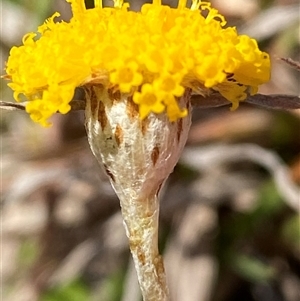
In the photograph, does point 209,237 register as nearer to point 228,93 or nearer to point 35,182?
point 35,182

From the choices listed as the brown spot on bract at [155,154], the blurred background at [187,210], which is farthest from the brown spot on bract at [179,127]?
the blurred background at [187,210]

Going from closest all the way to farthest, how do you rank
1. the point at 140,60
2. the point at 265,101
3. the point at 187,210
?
the point at 140,60, the point at 265,101, the point at 187,210

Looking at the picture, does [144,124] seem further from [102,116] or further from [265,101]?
[265,101]

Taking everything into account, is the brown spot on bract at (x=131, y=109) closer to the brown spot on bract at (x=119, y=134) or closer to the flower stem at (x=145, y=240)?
the brown spot on bract at (x=119, y=134)

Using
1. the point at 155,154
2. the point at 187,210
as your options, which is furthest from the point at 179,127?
the point at 187,210

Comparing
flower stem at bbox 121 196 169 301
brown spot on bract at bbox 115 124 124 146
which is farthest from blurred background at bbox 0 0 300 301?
brown spot on bract at bbox 115 124 124 146

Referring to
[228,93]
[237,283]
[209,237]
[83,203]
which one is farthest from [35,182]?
[228,93]
